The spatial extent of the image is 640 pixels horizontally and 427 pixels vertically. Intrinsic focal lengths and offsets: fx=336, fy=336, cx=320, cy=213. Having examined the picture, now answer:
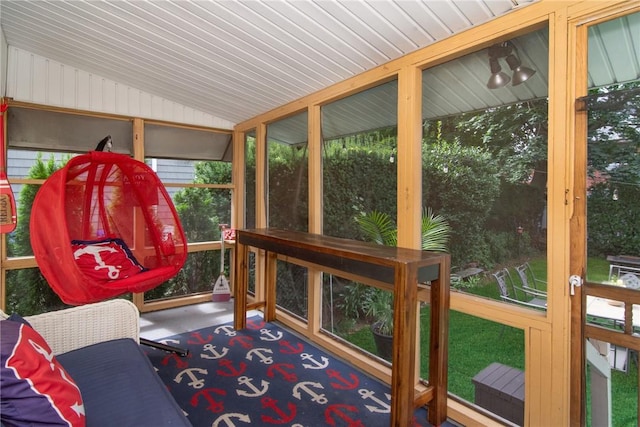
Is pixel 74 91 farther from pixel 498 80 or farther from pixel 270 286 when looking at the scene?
pixel 498 80

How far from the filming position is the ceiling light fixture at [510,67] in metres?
1.71

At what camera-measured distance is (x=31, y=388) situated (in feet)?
3.40

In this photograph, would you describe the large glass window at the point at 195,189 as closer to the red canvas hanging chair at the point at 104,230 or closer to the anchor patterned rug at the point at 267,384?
the red canvas hanging chair at the point at 104,230

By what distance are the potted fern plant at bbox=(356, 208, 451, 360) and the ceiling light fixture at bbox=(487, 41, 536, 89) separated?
0.82m

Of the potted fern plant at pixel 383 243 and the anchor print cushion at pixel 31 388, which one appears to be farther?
the potted fern plant at pixel 383 243

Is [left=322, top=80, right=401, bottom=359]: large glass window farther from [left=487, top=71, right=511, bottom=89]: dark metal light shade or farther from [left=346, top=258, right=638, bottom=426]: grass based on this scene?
[left=487, top=71, right=511, bottom=89]: dark metal light shade

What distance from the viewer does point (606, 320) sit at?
146 centimetres

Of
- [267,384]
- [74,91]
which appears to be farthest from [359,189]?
[74,91]

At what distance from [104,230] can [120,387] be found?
195 cm

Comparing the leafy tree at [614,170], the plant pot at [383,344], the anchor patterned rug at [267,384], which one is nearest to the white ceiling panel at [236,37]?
the leafy tree at [614,170]

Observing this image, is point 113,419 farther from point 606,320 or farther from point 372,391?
point 606,320

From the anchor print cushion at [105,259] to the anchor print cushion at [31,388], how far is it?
1494 millimetres

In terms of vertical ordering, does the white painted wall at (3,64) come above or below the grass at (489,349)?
above

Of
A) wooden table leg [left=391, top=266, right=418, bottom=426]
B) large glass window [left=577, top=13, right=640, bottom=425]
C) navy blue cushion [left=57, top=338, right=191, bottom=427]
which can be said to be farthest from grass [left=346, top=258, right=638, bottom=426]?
navy blue cushion [left=57, top=338, right=191, bottom=427]
